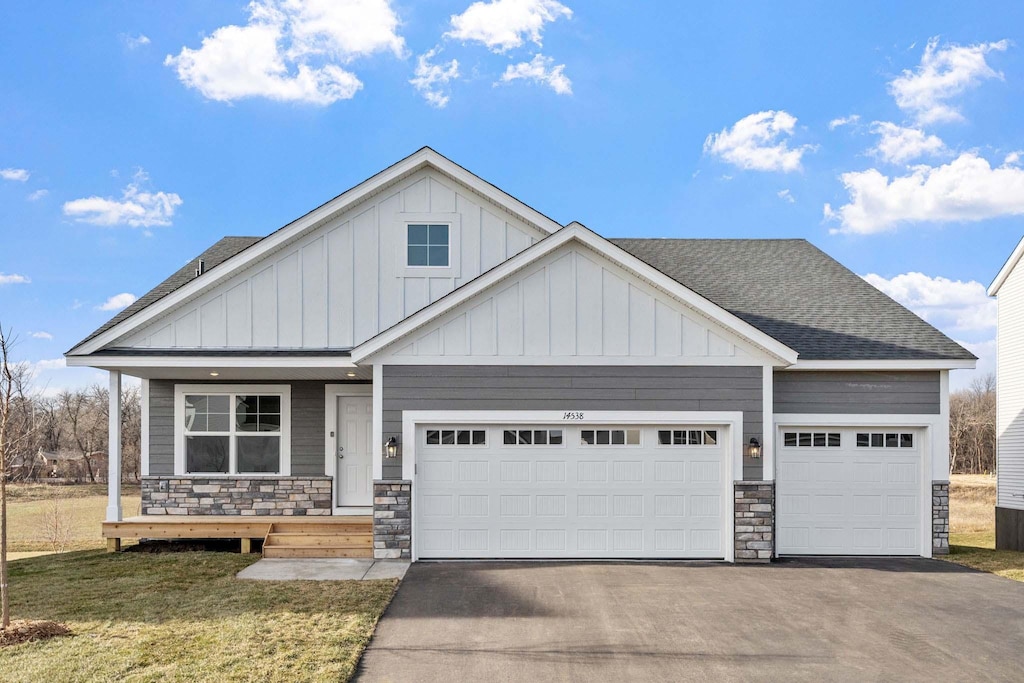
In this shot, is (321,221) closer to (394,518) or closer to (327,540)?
(394,518)

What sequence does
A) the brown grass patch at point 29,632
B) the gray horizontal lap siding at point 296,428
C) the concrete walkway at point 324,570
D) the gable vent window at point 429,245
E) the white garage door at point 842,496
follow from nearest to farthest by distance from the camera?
the brown grass patch at point 29,632
the concrete walkway at point 324,570
the white garage door at point 842,496
the gable vent window at point 429,245
the gray horizontal lap siding at point 296,428

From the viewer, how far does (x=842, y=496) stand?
10852 millimetres

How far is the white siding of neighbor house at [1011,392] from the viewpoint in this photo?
15164 millimetres

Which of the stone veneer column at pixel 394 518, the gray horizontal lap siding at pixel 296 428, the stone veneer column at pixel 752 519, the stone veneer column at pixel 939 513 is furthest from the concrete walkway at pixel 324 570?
the stone veneer column at pixel 939 513

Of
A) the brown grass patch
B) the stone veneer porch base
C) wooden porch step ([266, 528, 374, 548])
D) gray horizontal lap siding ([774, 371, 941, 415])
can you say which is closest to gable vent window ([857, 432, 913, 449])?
gray horizontal lap siding ([774, 371, 941, 415])

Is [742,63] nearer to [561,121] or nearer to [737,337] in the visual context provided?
[561,121]

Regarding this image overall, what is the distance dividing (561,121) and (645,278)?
290 inches

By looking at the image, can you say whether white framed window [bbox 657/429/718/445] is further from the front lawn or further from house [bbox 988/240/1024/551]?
house [bbox 988/240/1024/551]

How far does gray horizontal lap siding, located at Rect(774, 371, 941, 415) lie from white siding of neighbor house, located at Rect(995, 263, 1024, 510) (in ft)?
20.2

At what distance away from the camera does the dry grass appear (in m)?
10.2

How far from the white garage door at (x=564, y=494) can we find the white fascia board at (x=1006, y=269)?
1010 centimetres

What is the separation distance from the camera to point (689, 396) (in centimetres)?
1018

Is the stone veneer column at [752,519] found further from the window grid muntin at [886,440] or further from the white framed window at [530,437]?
the white framed window at [530,437]

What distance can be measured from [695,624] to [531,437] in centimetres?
385
